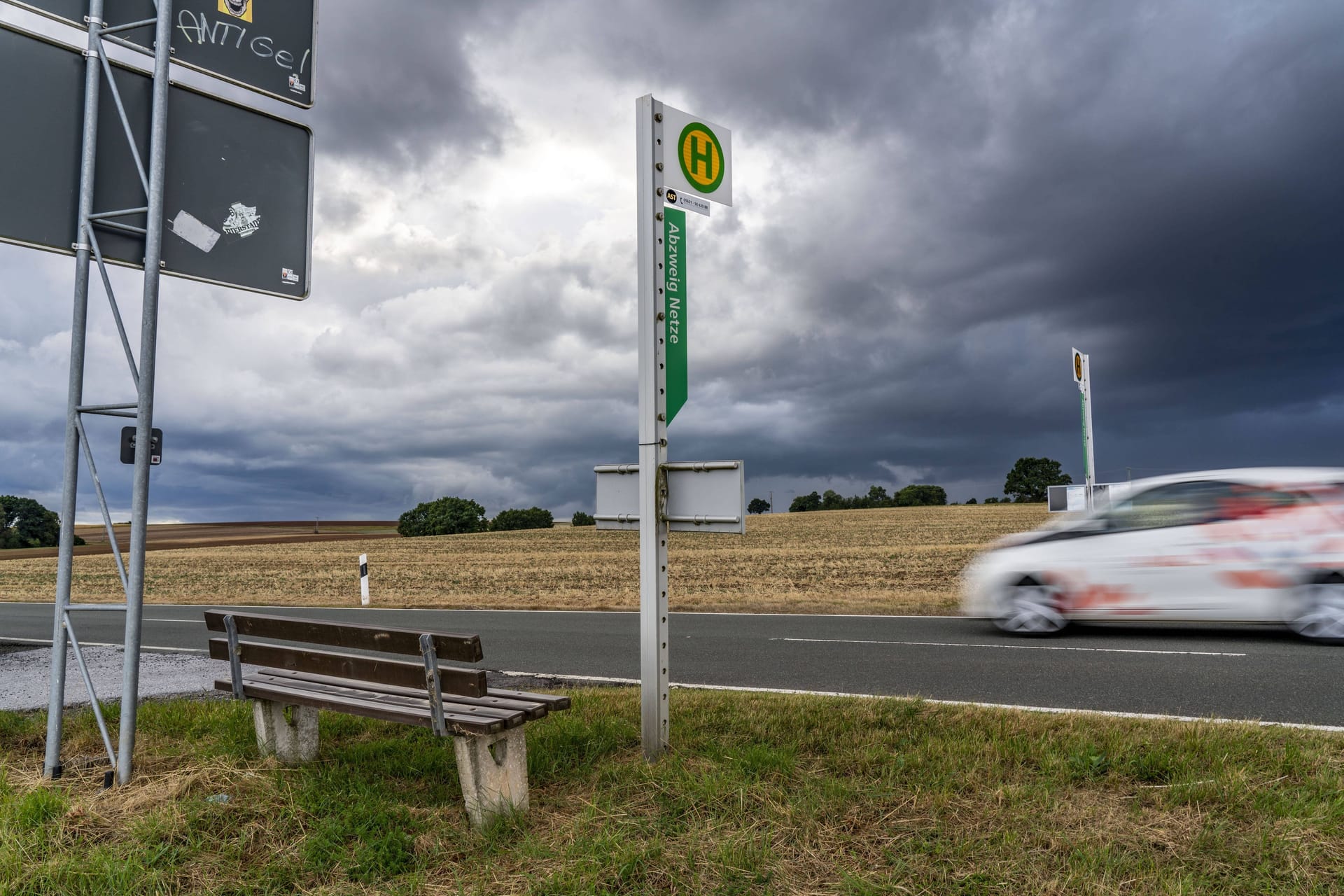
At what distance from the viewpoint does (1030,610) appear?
9.95 m

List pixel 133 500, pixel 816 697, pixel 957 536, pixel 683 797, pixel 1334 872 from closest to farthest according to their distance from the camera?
pixel 1334 872 < pixel 683 797 < pixel 133 500 < pixel 816 697 < pixel 957 536

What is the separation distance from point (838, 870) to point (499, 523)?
66069mm

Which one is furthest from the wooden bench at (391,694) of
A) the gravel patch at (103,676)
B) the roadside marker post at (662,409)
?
the gravel patch at (103,676)

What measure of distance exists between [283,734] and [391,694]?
0.76 m

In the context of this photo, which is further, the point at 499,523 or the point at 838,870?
the point at 499,523

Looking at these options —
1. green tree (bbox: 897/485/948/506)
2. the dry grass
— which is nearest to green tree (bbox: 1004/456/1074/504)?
green tree (bbox: 897/485/948/506)

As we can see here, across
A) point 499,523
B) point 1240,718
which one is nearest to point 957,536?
point 1240,718

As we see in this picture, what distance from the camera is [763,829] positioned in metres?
3.65

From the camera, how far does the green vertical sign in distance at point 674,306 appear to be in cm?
483

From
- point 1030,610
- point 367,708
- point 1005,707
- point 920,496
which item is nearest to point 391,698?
point 367,708

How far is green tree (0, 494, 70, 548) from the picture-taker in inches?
2184

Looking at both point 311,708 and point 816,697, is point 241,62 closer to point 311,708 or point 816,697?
point 311,708

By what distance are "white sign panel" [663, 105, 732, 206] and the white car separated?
21.6ft

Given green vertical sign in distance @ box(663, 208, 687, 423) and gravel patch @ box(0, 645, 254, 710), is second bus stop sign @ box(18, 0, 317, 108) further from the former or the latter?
gravel patch @ box(0, 645, 254, 710)
